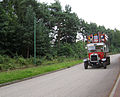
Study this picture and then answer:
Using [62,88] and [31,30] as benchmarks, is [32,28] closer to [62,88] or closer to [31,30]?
[31,30]

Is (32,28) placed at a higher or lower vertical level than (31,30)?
higher

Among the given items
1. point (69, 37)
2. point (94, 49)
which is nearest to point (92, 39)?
point (94, 49)

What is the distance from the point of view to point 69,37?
60938mm

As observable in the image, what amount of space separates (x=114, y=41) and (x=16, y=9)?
3368 inches

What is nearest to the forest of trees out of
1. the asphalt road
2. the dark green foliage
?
the dark green foliage

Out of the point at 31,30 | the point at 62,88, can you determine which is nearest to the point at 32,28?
the point at 31,30

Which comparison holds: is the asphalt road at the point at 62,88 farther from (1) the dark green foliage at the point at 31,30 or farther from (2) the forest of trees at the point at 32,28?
(2) the forest of trees at the point at 32,28

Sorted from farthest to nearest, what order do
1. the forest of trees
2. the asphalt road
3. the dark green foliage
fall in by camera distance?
the forest of trees, the dark green foliage, the asphalt road

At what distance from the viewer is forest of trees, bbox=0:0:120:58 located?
3205 centimetres

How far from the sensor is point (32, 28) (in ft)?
109

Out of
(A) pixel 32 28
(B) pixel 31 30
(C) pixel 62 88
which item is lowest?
(C) pixel 62 88

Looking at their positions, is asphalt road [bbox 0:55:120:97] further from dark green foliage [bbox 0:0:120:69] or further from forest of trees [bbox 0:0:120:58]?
forest of trees [bbox 0:0:120:58]

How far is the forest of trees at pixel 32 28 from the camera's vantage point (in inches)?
1262

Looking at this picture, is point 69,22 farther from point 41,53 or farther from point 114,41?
point 114,41
